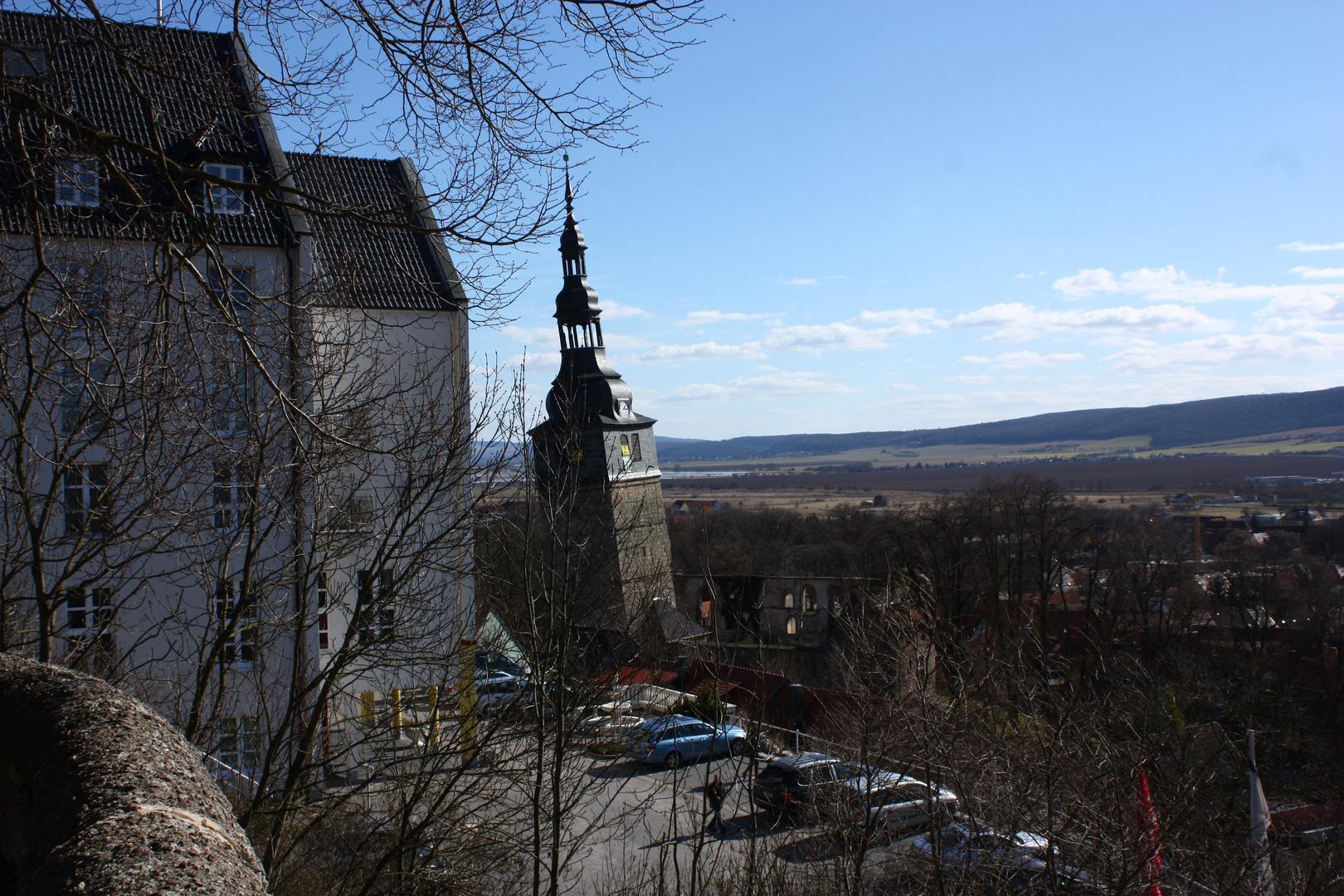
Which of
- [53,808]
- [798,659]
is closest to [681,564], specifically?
[798,659]

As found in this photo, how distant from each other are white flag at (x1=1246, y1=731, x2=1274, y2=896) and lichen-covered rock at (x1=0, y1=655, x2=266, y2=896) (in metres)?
9.61

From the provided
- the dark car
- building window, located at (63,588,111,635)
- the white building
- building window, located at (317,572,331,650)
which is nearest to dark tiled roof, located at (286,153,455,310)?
the white building

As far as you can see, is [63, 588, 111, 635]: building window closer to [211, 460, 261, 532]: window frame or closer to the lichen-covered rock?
[211, 460, 261, 532]: window frame

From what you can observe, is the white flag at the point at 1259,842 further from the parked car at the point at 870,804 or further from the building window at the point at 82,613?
the building window at the point at 82,613

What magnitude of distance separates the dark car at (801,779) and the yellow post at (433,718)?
453cm

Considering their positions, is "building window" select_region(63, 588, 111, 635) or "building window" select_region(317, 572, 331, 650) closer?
"building window" select_region(317, 572, 331, 650)

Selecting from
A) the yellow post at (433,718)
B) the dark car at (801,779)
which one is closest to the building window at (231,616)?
the yellow post at (433,718)

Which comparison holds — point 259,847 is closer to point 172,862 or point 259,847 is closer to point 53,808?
point 53,808

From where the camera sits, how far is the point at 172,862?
85.7 inches

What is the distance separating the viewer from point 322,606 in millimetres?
13430

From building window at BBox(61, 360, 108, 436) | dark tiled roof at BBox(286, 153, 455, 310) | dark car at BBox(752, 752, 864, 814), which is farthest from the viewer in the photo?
dark car at BBox(752, 752, 864, 814)

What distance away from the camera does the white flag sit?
9.22 metres

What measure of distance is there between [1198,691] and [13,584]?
2928 cm

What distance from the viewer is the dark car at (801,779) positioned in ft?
41.6
